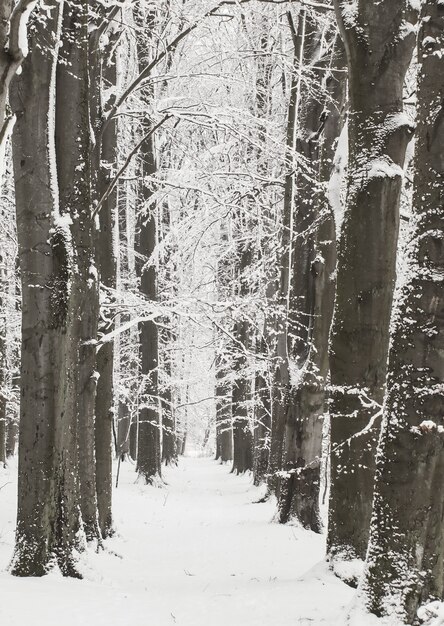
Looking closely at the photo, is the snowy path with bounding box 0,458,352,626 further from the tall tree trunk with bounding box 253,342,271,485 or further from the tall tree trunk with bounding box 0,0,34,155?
the tall tree trunk with bounding box 253,342,271,485

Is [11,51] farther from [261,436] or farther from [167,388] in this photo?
[167,388]

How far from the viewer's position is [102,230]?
960 centimetres

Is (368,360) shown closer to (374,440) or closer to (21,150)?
(374,440)

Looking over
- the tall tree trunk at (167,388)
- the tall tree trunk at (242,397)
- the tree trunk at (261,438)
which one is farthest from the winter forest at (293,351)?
the tall tree trunk at (167,388)

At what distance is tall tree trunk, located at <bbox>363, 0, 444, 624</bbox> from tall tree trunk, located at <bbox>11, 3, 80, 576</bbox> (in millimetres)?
2852

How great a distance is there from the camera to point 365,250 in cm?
→ 530

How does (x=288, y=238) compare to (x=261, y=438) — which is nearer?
(x=288, y=238)

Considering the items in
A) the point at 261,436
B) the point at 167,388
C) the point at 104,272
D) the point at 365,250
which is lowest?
the point at 261,436

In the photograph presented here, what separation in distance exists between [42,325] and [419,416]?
3.32 meters

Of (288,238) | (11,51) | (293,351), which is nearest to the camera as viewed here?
(11,51)

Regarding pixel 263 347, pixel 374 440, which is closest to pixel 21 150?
pixel 374 440

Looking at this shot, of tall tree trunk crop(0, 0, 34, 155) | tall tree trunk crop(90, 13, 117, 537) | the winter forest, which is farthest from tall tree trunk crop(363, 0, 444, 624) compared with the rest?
tall tree trunk crop(90, 13, 117, 537)

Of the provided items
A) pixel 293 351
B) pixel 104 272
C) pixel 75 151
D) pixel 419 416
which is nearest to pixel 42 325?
pixel 75 151

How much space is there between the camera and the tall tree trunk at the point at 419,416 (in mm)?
3584
